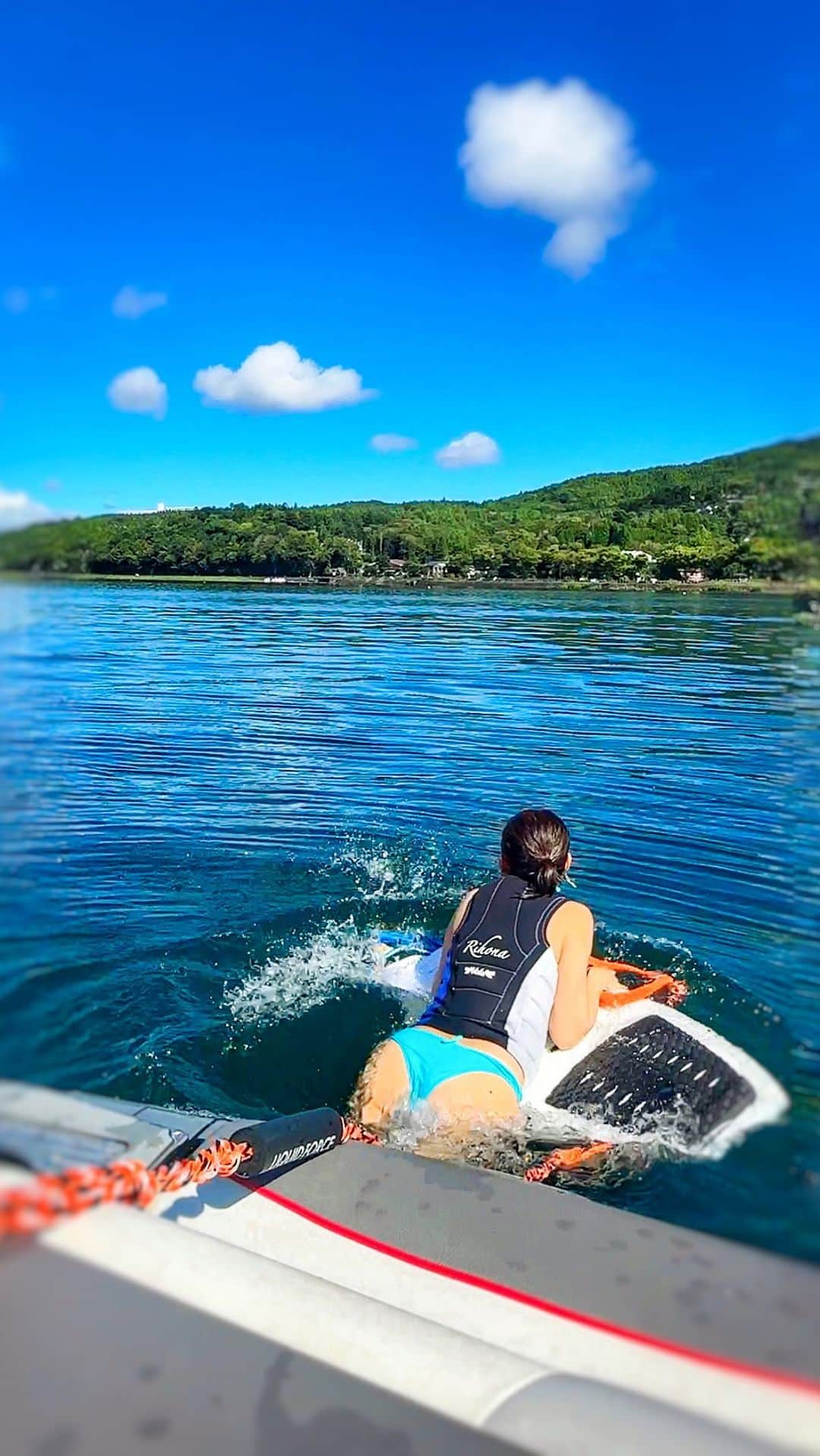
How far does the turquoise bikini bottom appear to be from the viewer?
188 inches

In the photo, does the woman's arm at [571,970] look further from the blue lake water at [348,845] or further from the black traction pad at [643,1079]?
the blue lake water at [348,845]

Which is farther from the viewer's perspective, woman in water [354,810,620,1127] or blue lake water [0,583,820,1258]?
woman in water [354,810,620,1127]

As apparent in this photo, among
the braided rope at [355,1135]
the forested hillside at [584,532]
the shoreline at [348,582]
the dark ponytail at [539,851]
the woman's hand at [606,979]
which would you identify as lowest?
the braided rope at [355,1135]

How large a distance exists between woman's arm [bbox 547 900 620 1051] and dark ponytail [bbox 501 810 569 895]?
0.16 metres

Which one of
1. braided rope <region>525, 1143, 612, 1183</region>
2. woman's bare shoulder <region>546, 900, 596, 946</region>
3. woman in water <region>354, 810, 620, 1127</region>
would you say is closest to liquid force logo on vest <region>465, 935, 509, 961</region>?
woman in water <region>354, 810, 620, 1127</region>

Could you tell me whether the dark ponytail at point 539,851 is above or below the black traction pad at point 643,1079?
above

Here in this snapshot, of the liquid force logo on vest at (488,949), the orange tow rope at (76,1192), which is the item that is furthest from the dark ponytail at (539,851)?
the orange tow rope at (76,1192)

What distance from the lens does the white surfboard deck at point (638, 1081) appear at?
388cm

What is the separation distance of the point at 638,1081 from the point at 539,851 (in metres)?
1.15

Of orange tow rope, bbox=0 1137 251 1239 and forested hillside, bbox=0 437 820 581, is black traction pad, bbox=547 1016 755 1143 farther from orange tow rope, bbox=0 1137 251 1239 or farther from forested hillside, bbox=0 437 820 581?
orange tow rope, bbox=0 1137 251 1239

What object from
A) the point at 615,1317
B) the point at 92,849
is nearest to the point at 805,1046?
the point at 615,1317

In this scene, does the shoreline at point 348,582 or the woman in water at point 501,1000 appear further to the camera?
the woman in water at point 501,1000

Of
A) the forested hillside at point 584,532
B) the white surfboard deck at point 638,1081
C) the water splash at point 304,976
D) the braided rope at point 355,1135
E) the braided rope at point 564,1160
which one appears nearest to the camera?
the forested hillside at point 584,532

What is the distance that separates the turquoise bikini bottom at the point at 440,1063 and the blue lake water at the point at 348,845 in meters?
0.67
